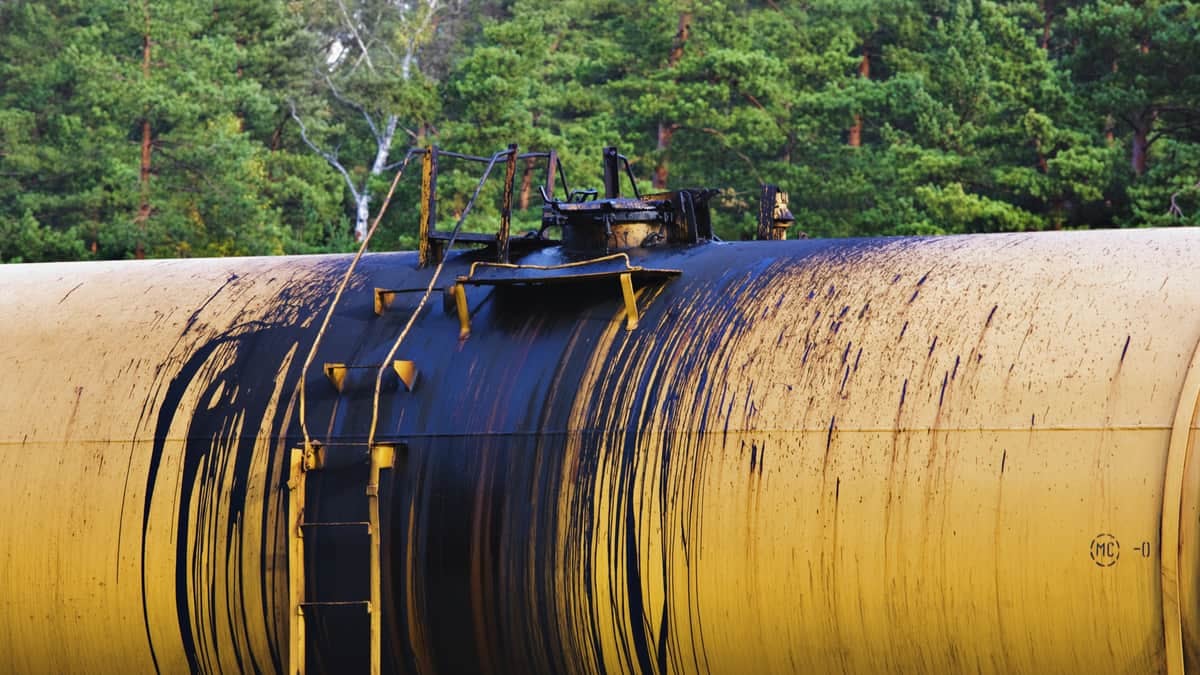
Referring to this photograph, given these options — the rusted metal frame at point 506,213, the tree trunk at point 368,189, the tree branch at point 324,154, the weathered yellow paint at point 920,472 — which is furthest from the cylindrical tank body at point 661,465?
the tree branch at point 324,154

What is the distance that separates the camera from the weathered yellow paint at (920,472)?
7.20 metres

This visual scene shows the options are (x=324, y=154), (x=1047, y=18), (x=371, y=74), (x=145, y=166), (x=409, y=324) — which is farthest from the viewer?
(x=371, y=74)

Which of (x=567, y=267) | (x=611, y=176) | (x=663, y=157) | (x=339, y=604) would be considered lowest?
(x=339, y=604)

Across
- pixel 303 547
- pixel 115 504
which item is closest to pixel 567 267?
pixel 303 547

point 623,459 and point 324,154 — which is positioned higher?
point 324,154

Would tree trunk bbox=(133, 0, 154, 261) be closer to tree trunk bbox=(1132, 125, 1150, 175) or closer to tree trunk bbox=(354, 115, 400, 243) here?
tree trunk bbox=(354, 115, 400, 243)

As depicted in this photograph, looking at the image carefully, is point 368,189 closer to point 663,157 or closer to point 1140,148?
point 663,157

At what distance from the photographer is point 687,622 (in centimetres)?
786

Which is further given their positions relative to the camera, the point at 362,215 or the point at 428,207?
the point at 362,215

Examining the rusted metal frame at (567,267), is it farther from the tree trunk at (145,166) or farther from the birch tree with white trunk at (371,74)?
the birch tree with white trunk at (371,74)

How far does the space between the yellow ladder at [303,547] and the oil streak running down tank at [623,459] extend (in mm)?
20

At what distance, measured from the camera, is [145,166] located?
149 feet

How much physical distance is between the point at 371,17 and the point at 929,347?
70421 mm

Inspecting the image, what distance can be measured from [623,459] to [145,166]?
3953 centimetres
